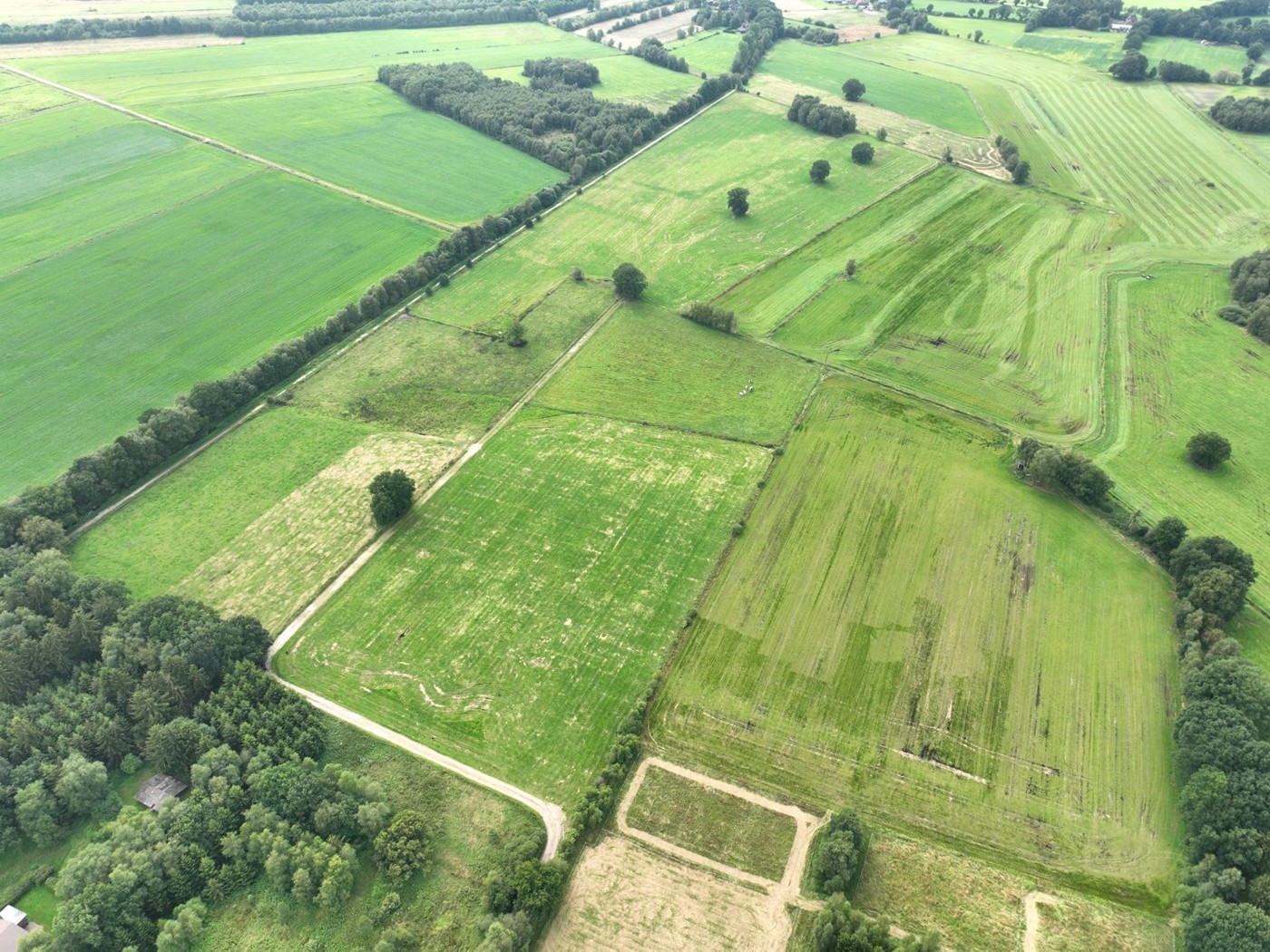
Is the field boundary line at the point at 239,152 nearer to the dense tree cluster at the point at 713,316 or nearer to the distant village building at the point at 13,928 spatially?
the dense tree cluster at the point at 713,316

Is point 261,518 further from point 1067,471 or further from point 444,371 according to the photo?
point 1067,471

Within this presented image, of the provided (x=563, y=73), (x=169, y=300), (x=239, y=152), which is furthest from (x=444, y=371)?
(x=563, y=73)

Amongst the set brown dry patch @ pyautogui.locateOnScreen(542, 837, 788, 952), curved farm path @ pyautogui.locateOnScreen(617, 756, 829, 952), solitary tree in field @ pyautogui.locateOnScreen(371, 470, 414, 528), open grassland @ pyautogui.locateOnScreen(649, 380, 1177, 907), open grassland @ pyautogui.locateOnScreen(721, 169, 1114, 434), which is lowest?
brown dry patch @ pyautogui.locateOnScreen(542, 837, 788, 952)

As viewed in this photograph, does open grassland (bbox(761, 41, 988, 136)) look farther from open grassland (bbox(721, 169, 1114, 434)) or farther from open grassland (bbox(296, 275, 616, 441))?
open grassland (bbox(296, 275, 616, 441))

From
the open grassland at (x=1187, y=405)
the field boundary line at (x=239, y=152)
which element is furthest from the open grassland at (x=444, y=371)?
the open grassland at (x=1187, y=405)

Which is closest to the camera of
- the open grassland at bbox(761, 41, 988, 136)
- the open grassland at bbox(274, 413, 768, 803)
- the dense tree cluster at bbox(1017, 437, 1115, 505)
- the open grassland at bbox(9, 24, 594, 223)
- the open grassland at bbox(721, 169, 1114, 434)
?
the open grassland at bbox(274, 413, 768, 803)

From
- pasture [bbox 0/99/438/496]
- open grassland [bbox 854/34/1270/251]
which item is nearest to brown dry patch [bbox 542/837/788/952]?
pasture [bbox 0/99/438/496]

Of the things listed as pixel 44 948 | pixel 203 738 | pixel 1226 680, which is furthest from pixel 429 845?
pixel 1226 680
